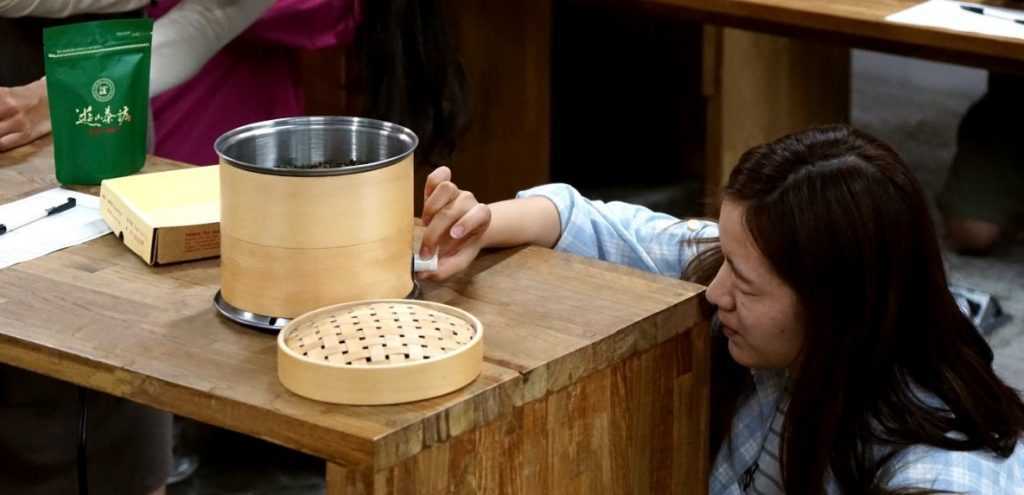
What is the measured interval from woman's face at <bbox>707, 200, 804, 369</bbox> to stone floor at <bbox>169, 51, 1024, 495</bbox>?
1.29 metres

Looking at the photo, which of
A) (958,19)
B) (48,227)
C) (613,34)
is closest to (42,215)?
(48,227)

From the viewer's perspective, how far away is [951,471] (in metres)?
1.55

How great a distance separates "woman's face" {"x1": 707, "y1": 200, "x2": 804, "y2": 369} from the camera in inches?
63.2

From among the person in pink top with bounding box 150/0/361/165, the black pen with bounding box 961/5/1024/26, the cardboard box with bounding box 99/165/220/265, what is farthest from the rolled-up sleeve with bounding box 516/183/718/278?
the black pen with bounding box 961/5/1024/26

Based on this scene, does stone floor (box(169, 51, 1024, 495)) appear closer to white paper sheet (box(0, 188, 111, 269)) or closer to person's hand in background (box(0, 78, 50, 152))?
person's hand in background (box(0, 78, 50, 152))

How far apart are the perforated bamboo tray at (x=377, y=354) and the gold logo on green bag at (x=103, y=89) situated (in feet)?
1.79

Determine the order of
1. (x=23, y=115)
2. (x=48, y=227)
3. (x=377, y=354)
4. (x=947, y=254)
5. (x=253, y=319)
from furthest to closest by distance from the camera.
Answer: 1. (x=947, y=254)
2. (x=23, y=115)
3. (x=48, y=227)
4. (x=253, y=319)
5. (x=377, y=354)

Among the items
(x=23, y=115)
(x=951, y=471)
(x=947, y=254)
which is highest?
(x=23, y=115)

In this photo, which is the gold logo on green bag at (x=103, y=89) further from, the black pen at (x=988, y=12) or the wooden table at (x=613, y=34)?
the black pen at (x=988, y=12)

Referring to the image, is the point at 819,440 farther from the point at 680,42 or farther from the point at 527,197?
the point at 680,42

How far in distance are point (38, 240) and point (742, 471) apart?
0.78m

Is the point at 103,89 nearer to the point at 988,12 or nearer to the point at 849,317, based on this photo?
the point at 849,317

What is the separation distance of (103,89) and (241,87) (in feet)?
2.96

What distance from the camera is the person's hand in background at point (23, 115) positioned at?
79.0 inches
